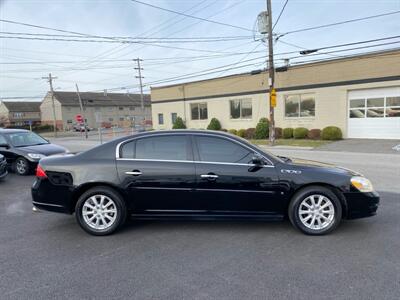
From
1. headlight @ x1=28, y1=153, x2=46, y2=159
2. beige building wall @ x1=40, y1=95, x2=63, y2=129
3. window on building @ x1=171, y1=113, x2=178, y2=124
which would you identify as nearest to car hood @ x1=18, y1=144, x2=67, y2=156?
headlight @ x1=28, y1=153, x2=46, y2=159

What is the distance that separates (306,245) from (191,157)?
1885 millimetres

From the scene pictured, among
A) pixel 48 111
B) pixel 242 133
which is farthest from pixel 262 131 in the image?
pixel 48 111

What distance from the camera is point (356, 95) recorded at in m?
20.1

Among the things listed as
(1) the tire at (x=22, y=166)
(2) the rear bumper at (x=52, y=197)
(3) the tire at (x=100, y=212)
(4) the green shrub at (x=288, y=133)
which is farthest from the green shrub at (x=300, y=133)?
(2) the rear bumper at (x=52, y=197)

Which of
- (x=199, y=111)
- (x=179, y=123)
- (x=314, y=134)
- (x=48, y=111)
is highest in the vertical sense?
(x=48, y=111)

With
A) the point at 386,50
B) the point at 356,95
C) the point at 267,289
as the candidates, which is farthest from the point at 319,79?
the point at 267,289

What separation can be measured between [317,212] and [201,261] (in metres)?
1.77

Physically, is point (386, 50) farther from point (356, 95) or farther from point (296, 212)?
point (296, 212)

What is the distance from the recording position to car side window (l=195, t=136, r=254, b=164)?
433cm

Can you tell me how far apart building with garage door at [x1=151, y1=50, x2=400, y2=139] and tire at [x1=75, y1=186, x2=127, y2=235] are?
18500 millimetres

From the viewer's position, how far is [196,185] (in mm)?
4266

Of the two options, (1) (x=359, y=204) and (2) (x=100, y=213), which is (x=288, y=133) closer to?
(1) (x=359, y=204)

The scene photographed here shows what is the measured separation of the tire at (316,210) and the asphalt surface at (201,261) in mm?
141

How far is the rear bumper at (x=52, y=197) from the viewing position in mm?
4426
